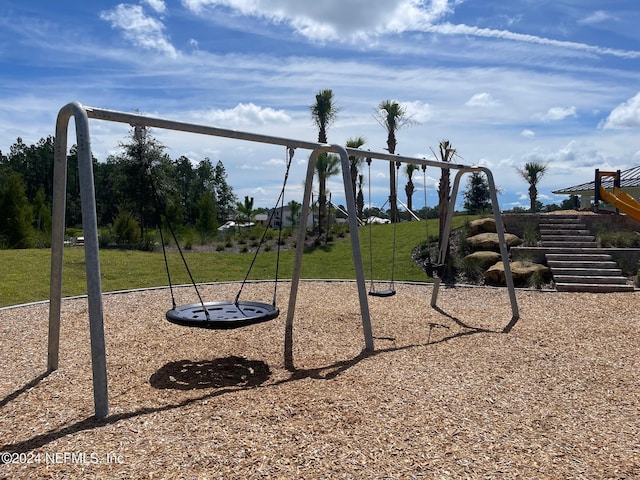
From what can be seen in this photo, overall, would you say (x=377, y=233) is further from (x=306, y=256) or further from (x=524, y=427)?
(x=524, y=427)

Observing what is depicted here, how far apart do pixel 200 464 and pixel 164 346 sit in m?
3.04

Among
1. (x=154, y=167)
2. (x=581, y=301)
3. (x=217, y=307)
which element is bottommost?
(x=581, y=301)

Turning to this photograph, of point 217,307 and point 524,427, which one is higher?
point 217,307

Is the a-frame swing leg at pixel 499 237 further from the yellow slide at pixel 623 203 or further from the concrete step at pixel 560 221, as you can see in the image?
the yellow slide at pixel 623 203

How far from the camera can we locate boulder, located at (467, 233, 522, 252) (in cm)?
1253

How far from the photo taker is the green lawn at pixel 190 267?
419 inches

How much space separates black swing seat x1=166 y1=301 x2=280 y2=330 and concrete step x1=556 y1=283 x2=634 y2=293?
7369 mm

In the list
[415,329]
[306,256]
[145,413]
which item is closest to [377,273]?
[306,256]

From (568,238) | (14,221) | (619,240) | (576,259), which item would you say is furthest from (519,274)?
(14,221)

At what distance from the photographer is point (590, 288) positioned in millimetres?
10031

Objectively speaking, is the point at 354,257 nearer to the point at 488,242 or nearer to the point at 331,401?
the point at 331,401

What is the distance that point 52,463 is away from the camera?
2.90 meters

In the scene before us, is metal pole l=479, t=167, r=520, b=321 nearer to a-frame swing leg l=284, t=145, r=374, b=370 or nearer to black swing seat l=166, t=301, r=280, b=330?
a-frame swing leg l=284, t=145, r=374, b=370

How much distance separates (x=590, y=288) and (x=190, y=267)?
9.97 m
